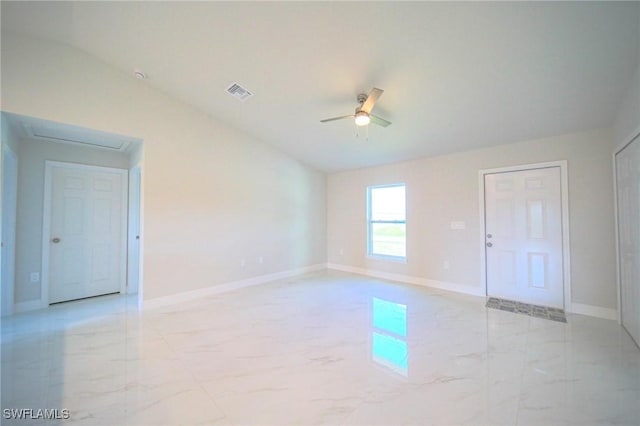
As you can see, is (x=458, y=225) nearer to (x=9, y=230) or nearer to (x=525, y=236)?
(x=525, y=236)

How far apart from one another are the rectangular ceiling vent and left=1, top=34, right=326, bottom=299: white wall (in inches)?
34.8

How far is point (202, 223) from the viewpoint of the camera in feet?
13.4

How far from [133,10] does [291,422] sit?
364 cm

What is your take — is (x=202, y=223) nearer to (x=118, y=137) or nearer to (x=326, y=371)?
(x=118, y=137)

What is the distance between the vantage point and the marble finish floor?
5.44 feet

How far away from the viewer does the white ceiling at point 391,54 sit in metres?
2.08

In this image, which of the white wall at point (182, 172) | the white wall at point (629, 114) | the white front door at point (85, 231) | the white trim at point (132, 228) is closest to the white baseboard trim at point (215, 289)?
the white wall at point (182, 172)

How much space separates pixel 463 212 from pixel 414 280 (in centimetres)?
149

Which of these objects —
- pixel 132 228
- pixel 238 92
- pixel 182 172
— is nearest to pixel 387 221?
pixel 238 92

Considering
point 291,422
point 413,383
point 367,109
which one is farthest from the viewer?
point 367,109

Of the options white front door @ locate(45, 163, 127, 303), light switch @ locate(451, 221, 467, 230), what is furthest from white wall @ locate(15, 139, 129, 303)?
light switch @ locate(451, 221, 467, 230)

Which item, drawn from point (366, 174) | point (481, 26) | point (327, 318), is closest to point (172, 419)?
point (327, 318)

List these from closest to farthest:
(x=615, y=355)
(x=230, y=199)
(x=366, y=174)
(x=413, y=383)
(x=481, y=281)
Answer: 1. (x=413, y=383)
2. (x=615, y=355)
3. (x=481, y=281)
4. (x=230, y=199)
5. (x=366, y=174)

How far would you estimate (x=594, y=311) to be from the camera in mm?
3215
